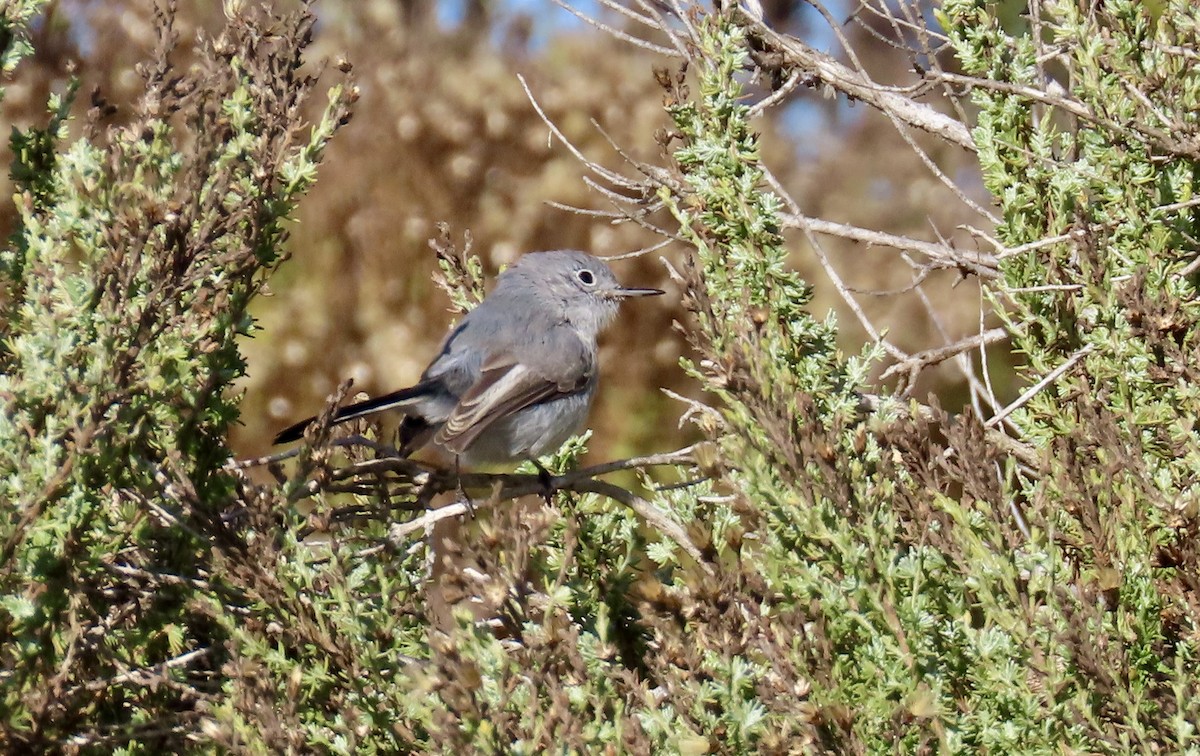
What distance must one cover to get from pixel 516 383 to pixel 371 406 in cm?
85

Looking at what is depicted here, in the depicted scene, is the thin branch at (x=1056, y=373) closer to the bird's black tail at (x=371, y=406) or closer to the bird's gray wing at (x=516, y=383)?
the bird's black tail at (x=371, y=406)

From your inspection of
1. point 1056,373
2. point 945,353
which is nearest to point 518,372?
point 945,353

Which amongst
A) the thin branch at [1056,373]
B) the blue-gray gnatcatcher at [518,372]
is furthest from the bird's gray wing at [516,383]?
the thin branch at [1056,373]

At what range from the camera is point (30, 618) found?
6.84ft

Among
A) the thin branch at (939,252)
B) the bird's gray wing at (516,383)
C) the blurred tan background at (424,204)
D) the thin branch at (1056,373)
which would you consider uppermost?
the blurred tan background at (424,204)

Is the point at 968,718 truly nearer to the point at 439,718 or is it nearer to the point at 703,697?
the point at 703,697

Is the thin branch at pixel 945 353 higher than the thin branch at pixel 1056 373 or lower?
higher

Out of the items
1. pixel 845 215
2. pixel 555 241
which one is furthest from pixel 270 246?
pixel 845 215

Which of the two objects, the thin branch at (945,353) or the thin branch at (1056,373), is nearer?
the thin branch at (1056,373)

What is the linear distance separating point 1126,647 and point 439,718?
3.36ft

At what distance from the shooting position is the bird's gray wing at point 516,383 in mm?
3924

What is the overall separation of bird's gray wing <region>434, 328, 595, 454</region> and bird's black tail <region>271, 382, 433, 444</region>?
0.42 ft

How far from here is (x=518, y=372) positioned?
4.27 metres

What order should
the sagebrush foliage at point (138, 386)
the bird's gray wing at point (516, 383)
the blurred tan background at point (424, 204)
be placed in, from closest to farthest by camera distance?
1. the sagebrush foliage at point (138, 386)
2. the bird's gray wing at point (516, 383)
3. the blurred tan background at point (424, 204)
